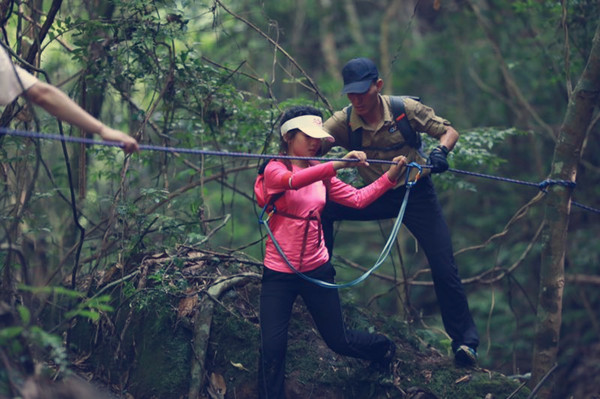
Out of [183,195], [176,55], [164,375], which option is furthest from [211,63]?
[164,375]

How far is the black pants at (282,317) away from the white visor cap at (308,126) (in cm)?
92

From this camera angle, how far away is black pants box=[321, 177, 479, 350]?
17.4 feet

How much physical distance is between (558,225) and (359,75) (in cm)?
202

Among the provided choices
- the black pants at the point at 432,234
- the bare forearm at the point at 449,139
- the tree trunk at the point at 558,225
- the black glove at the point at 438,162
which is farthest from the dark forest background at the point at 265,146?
the black glove at the point at 438,162

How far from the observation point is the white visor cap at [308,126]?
453 cm

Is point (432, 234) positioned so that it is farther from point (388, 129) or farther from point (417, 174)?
point (388, 129)

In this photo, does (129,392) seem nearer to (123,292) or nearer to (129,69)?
(123,292)

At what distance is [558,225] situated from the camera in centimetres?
548

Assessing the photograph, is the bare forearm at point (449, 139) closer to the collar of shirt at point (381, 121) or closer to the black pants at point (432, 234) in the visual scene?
the black pants at point (432, 234)

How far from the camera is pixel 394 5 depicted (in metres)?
14.5

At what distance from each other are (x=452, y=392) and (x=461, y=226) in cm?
899

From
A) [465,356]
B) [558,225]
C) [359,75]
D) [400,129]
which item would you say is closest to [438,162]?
[400,129]

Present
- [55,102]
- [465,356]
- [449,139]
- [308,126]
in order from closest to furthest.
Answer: [55,102] → [308,126] → [449,139] → [465,356]

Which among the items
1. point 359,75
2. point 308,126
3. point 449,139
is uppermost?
point 359,75
